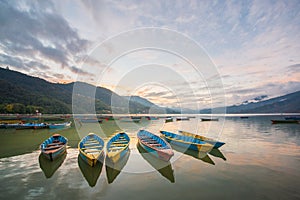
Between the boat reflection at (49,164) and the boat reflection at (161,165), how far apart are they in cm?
603

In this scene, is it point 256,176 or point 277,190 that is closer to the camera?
point 277,190

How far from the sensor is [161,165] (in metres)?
10.1

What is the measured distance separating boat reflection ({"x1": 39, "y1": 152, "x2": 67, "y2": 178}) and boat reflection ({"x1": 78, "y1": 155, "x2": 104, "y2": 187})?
1.38 m

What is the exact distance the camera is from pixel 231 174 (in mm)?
8562

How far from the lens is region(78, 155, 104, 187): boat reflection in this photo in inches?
302

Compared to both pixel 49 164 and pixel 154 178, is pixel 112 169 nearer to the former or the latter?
pixel 154 178

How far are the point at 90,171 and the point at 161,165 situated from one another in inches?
178

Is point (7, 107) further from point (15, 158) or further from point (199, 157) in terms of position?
point (199, 157)

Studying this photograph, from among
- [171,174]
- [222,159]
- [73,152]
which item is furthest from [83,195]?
[222,159]

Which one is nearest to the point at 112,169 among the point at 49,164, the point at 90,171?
the point at 90,171

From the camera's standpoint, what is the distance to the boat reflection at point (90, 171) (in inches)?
302

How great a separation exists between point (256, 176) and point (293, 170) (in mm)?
3009

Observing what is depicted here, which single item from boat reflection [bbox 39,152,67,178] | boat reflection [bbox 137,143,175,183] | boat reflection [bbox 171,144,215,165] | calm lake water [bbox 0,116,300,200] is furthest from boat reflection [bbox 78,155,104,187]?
boat reflection [bbox 171,144,215,165]

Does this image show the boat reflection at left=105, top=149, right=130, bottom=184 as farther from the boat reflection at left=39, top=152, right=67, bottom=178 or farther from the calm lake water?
the boat reflection at left=39, top=152, right=67, bottom=178
